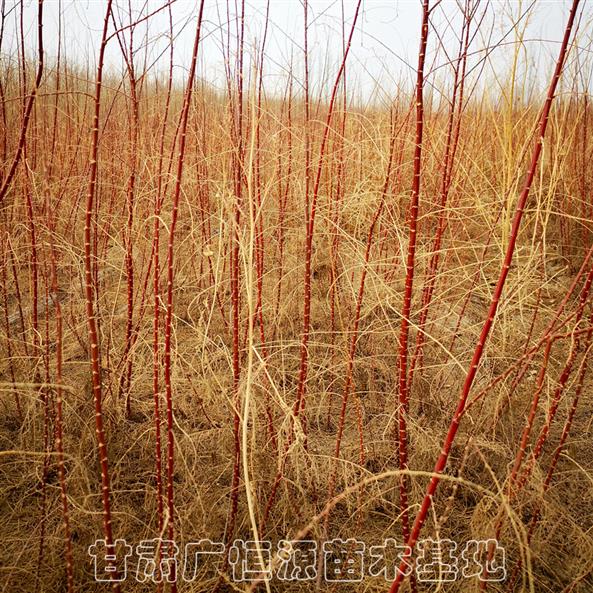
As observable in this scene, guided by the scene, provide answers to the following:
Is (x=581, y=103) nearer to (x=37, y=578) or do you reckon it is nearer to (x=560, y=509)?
(x=560, y=509)

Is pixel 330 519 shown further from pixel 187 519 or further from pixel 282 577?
pixel 187 519

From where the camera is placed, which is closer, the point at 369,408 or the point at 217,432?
the point at 217,432

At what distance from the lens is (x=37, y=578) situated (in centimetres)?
83

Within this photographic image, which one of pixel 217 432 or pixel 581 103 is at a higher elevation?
pixel 581 103

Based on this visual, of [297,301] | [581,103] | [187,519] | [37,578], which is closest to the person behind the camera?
[37,578]

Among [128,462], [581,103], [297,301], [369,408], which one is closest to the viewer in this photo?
[128,462]

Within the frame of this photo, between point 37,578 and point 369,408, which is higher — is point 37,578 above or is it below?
below

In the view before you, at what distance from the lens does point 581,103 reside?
2.38 meters

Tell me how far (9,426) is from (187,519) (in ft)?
2.26

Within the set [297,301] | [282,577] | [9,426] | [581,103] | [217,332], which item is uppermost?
[581,103]

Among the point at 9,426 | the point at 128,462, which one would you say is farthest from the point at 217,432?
the point at 9,426

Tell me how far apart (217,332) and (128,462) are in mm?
692

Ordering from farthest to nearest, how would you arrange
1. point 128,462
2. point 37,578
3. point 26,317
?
point 26,317
point 128,462
point 37,578

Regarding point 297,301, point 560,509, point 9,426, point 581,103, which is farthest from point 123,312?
point 581,103
